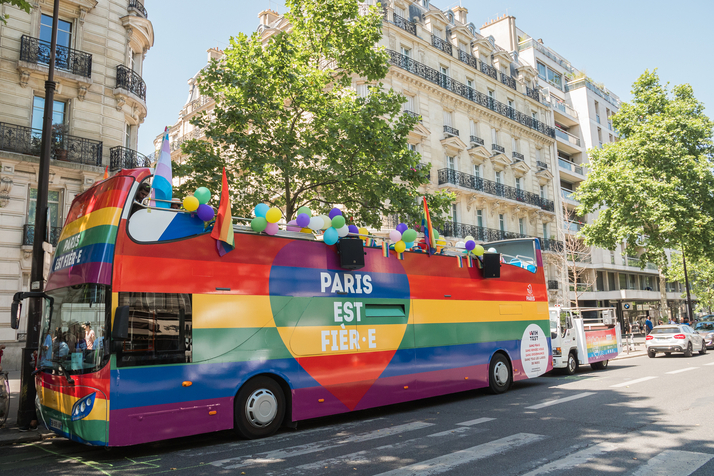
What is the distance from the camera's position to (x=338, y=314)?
8875 mm

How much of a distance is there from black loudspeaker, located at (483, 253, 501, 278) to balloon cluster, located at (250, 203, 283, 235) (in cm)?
586

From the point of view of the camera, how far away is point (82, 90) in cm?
1900

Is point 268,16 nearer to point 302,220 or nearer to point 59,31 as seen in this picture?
point 59,31

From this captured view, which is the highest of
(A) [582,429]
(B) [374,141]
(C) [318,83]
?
(C) [318,83]

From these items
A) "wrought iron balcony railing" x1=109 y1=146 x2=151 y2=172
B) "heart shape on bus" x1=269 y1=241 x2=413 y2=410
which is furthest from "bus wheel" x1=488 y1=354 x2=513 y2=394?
"wrought iron balcony railing" x1=109 y1=146 x2=151 y2=172

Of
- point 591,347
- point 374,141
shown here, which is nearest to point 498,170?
point 591,347

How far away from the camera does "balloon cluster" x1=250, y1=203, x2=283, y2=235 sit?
7.96 m

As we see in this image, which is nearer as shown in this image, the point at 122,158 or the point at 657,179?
the point at 122,158

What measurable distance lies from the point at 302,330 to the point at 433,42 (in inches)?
1131

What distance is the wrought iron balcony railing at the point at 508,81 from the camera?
127 ft

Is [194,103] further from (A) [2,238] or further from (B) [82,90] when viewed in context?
(A) [2,238]

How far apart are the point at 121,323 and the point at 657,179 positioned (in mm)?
32234

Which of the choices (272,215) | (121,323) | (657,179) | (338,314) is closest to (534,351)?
(338,314)

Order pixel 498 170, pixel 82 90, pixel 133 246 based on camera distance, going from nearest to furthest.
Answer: pixel 133 246 < pixel 82 90 < pixel 498 170
